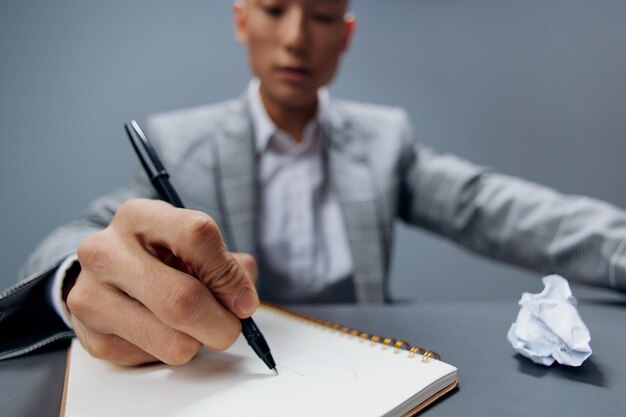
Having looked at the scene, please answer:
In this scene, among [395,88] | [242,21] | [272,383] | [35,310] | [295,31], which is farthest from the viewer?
[395,88]

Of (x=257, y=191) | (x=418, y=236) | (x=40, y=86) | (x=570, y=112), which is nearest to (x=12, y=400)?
(x=257, y=191)

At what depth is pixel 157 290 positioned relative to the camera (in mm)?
267

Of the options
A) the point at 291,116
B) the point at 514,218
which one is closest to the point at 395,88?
the point at 291,116

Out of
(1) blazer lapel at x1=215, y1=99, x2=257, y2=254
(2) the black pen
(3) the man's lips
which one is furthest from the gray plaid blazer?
(2) the black pen

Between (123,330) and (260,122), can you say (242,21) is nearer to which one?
(260,122)

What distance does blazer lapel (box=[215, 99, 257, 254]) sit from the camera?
2.16 feet

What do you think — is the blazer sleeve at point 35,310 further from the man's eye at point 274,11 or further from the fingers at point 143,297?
the man's eye at point 274,11

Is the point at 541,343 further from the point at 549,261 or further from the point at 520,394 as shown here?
the point at 549,261

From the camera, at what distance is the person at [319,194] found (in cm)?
53

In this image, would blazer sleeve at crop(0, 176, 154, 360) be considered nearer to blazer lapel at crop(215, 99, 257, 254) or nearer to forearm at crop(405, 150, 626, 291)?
blazer lapel at crop(215, 99, 257, 254)

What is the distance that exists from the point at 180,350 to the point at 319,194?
1.63ft

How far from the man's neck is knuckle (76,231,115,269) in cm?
48

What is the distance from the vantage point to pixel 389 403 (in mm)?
224

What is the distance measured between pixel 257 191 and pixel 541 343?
0.50 m
